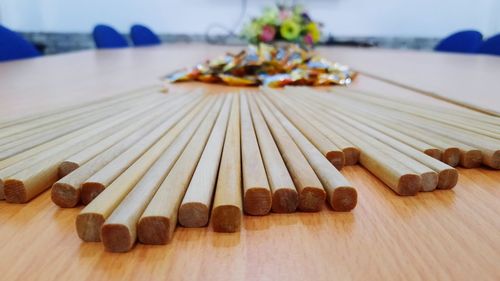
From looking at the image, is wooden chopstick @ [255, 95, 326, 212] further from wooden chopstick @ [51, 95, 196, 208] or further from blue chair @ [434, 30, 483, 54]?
blue chair @ [434, 30, 483, 54]

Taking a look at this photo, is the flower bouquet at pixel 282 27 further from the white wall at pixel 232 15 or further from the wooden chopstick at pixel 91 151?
the wooden chopstick at pixel 91 151

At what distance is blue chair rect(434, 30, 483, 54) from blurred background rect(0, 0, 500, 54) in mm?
642

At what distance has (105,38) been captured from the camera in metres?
2.33

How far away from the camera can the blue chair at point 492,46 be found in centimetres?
202

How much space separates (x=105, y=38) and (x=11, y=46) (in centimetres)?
87

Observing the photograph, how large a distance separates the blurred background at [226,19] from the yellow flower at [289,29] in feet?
4.09

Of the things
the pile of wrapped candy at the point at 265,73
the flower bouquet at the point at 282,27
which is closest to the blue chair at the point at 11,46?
the pile of wrapped candy at the point at 265,73

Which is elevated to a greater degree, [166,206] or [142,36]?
[166,206]

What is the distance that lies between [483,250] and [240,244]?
0.51ft

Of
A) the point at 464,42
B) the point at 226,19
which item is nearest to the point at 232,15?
the point at 226,19

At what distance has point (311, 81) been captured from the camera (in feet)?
2.93

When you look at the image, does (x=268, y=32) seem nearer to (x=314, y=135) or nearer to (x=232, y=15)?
(x=232, y=15)

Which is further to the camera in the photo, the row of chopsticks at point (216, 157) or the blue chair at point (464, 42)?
the blue chair at point (464, 42)

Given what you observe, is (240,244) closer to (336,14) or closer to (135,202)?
(135,202)
